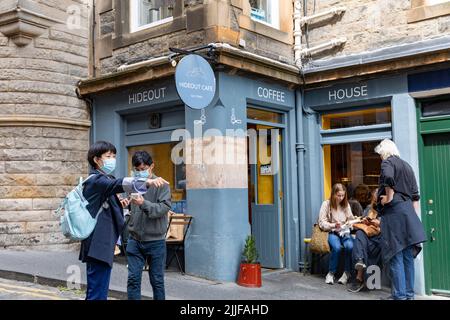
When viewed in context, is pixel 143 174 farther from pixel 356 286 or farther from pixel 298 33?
pixel 298 33

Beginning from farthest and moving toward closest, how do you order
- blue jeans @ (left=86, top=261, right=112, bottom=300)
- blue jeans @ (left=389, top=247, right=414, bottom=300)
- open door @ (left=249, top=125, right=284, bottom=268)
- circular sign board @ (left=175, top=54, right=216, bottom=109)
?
open door @ (left=249, top=125, right=284, bottom=268) < circular sign board @ (left=175, top=54, right=216, bottom=109) < blue jeans @ (left=389, top=247, right=414, bottom=300) < blue jeans @ (left=86, top=261, right=112, bottom=300)

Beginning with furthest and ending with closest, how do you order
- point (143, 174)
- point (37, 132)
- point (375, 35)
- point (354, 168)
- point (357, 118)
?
point (37, 132), point (354, 168), point (357, 118), point (375, 35), point (143, 174)

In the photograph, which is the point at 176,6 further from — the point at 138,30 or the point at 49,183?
the point at 49,183

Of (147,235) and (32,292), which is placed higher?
(147,235)

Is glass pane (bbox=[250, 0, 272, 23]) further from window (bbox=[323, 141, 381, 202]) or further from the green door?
the green door

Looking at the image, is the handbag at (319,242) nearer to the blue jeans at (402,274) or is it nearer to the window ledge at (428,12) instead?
the blue jeans at (402,274)

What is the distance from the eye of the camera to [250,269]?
26.4 ft

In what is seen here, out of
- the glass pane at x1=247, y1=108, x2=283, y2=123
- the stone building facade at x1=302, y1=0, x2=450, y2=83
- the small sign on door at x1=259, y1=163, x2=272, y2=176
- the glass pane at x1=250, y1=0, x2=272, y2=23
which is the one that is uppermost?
the glass pane at x1=250, y1=0, x2=272, y2=23

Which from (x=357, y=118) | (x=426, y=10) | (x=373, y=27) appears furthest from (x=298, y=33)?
(x=426, y=10)

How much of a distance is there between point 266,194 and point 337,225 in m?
1.73

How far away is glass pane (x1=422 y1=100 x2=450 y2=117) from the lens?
26.8 ft

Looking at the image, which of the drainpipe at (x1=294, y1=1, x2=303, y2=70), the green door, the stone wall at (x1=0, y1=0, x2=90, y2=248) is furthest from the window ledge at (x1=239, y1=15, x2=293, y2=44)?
the stone wall at (x1=0, y1=0, x2=90, y2=248)

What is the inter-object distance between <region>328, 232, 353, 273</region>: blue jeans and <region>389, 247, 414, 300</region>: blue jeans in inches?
66.6

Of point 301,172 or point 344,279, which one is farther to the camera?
point 301,172
